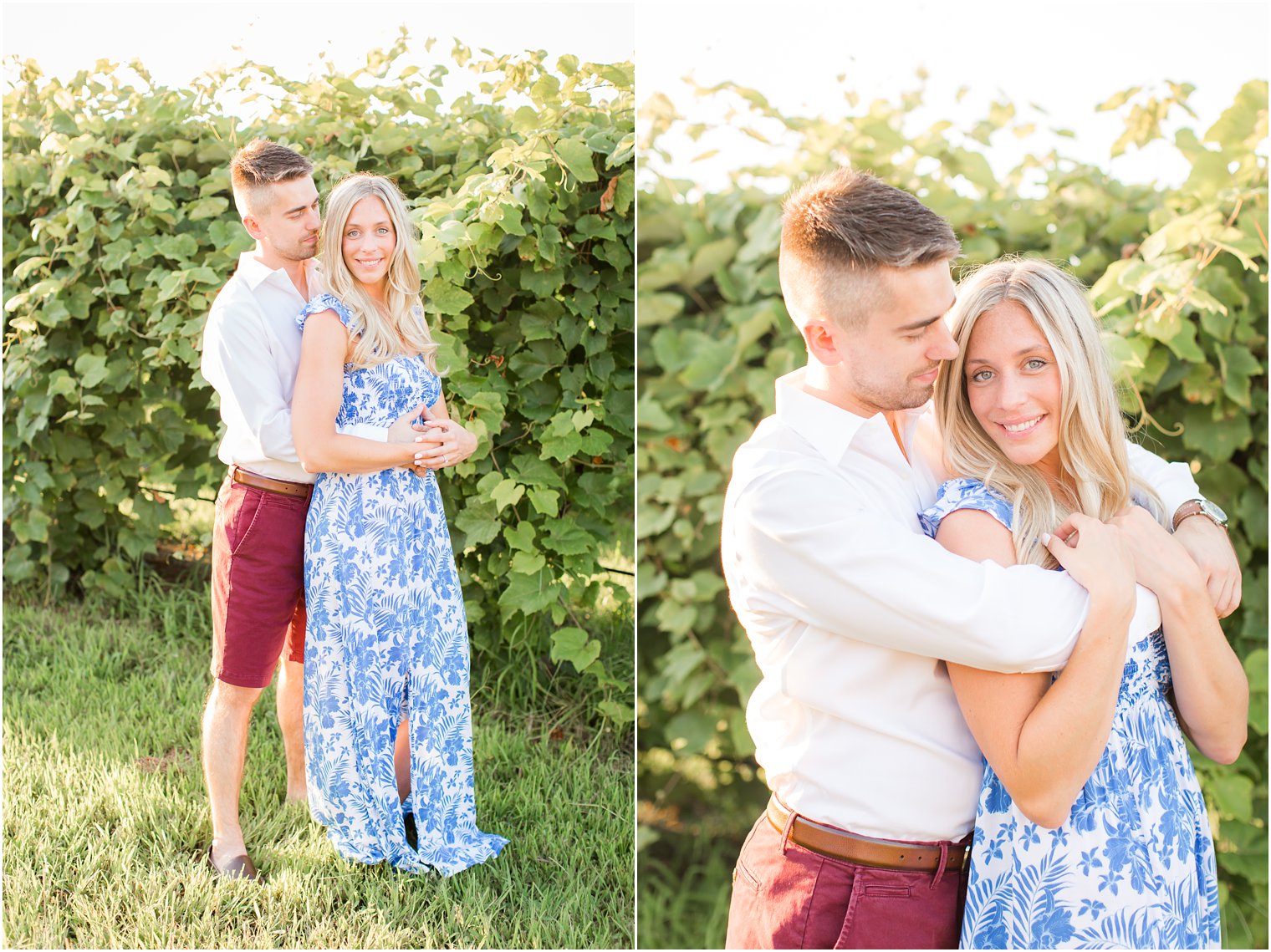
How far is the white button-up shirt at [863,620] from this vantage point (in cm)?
143

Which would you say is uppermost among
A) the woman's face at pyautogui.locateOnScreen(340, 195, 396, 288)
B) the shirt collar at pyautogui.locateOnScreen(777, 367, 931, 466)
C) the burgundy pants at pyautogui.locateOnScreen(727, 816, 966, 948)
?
the woman's face at pyautogui.locateOnScreen(340, 195, 396, 288)

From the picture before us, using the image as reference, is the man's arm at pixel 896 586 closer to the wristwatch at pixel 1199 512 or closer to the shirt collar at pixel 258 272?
the wristwatch at pixel 1199 512

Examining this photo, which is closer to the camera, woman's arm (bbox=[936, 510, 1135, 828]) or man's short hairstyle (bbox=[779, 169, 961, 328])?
woman's arm (bbox=[936, 510, 1135, 828])

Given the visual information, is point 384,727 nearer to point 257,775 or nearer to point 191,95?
point 257,775

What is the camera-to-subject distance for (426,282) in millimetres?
2904

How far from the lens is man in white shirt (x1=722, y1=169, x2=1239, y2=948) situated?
4.92 feet

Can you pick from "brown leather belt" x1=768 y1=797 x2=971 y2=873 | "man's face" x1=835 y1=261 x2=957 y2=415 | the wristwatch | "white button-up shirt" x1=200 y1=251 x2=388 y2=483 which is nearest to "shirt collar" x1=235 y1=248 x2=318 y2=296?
"white button-up shirt" x1=200 y1=251 x2=388 y2=483

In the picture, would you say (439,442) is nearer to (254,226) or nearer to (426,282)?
(426,282)

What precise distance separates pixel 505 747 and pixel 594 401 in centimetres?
110

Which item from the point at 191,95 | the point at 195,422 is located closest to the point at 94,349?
the point at 195,422

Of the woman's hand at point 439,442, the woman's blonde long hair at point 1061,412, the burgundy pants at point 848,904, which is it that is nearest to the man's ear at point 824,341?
the woman's blonde long hair at point 1061,412

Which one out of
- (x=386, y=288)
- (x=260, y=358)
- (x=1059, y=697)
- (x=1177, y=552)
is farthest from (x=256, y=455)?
(x=1177, y=552)

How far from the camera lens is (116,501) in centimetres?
414

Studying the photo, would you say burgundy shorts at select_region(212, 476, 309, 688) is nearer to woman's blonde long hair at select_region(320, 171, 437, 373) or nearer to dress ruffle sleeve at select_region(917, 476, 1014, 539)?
woman's blonde long hair at select_region(320, 171, 437, 373)
